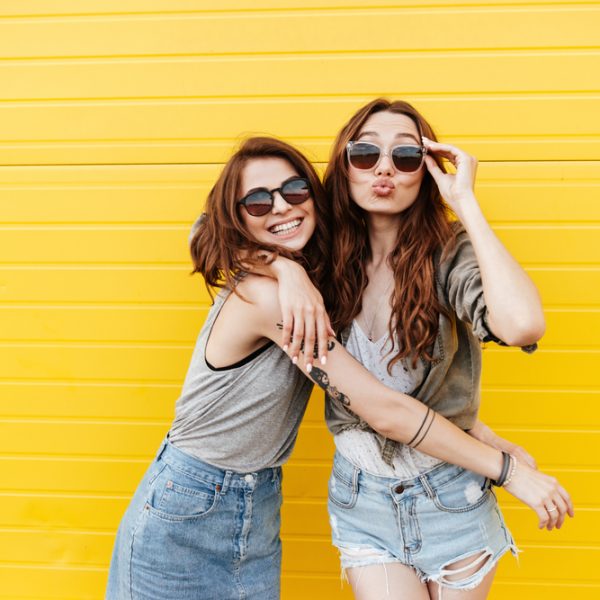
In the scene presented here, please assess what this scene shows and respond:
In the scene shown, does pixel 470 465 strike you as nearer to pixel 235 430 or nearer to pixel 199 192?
pixel 235 430

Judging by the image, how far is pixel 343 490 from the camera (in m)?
2.13

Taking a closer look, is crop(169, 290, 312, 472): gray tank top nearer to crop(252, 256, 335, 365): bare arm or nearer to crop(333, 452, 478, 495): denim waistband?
crop(252, 256, 335, 365): bare arm

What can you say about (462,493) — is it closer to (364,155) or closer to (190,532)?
(190,532)

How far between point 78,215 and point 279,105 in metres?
1.14

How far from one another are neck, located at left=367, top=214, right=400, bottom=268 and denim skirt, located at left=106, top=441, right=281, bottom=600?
0.87 m

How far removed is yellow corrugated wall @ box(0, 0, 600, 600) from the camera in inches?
112

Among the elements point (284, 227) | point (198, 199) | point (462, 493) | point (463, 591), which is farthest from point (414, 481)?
point (198, 199)

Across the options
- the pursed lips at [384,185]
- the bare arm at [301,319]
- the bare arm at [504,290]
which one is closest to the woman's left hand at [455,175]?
the bare arm at [504,290]

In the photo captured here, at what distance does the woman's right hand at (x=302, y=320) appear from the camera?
5.99 ft

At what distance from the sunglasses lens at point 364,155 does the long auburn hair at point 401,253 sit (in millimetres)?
67

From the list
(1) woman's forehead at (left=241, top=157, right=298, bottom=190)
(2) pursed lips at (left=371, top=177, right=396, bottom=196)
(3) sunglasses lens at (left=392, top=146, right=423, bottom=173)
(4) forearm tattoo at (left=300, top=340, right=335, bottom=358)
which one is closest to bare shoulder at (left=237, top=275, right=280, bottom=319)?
(4) forearm tattoo at (left=300, top=340, right=335, bottom=358)

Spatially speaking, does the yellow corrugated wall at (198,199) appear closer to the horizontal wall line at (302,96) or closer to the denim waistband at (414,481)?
the horizontal wall line at (302,96)

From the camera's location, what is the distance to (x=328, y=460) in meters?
3.10

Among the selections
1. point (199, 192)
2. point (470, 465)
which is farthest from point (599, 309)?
point (199, 192)
